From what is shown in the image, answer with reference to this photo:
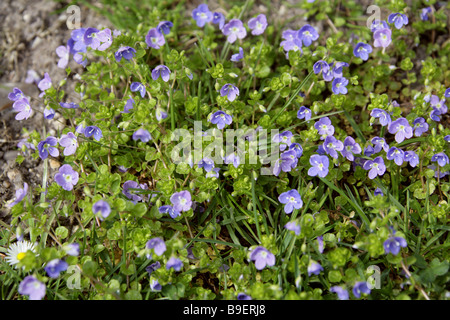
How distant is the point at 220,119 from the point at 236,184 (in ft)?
1.47

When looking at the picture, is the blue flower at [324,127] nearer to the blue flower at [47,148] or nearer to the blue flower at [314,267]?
the blue flower at [314,267]

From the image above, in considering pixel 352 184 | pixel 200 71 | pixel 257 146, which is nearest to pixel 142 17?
pixel 200 71

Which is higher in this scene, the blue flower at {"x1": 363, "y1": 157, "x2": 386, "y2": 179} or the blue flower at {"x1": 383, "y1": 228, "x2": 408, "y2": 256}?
the blue flower at {"x1": 363, "y1": 157, "x2": 386, "y2": 179}

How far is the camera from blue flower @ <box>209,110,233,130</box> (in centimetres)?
275

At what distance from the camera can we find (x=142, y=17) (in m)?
3.71

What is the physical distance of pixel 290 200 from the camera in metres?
2.60

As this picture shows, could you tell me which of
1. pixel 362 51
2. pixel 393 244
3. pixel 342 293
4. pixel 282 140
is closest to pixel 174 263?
pixel 342 293

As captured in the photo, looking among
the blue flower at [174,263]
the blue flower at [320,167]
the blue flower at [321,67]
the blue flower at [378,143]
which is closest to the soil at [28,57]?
the blue flower at [174,263]

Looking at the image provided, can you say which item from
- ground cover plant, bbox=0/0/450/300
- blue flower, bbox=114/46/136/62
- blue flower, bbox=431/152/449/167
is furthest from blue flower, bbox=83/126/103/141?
blue flower, bbox=431/152/449/167

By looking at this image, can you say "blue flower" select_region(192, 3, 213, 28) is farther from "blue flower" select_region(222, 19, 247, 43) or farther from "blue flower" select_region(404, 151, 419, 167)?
"blue flower" select_region(404, 151, 419, 167)

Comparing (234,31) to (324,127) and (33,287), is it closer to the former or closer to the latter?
(324,127)

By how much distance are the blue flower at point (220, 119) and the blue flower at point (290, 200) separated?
0.58m

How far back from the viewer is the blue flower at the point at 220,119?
2748mm

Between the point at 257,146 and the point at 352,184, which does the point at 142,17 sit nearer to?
the point at 257,146
